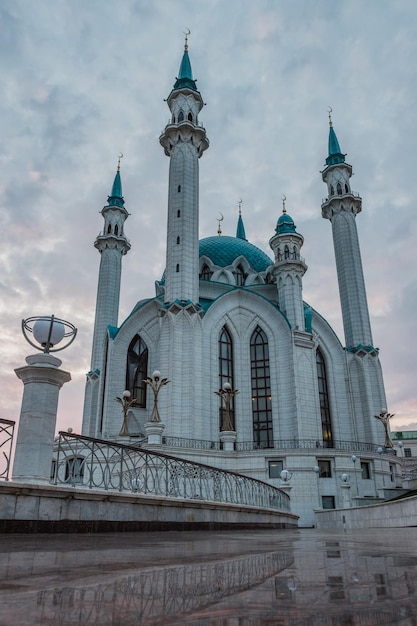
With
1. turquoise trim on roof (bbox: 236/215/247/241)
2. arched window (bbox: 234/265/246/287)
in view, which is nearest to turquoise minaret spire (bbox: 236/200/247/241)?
turquoise trim on roof (bbox: 236/215/247/241)

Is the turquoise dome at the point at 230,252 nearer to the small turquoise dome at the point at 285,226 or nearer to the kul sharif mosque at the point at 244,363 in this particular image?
the kul sharif mosque at the point at 244,363

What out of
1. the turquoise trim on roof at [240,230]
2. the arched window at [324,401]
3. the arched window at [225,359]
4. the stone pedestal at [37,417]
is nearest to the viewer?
the stone pedestal at [37,417]

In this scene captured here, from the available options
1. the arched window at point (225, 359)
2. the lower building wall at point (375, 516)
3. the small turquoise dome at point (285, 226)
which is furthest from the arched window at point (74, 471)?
the small turquoise dome at point (285, 226)

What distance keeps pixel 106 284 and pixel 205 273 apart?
8741mm

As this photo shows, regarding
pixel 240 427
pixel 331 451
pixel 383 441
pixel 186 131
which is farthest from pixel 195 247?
pixel 383 441

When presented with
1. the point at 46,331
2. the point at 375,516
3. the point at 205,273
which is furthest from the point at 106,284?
the point at 46,331

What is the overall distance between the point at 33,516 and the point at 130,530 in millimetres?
1799

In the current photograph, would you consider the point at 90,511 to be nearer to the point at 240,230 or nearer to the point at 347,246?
the point at 347,246

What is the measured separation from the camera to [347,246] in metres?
37.2

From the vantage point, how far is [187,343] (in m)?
27.9

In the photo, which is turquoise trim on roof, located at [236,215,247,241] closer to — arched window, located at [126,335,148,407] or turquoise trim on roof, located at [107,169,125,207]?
turquoise trim on roof, located at [107,169,125,207]

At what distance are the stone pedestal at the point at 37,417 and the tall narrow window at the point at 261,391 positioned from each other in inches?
941

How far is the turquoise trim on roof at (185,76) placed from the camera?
119 ft

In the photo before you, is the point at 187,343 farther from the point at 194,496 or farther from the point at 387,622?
the point at 387,622
